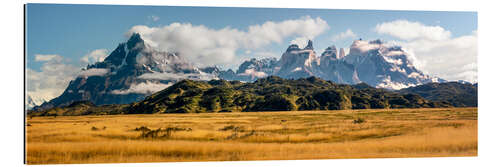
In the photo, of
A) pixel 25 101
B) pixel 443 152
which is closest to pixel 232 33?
pixel 25 101

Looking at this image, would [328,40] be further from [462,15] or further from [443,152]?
[443,152]

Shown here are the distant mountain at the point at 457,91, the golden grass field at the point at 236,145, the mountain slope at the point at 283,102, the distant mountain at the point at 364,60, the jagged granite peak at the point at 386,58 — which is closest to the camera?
the golden grass field at the point at 236,145

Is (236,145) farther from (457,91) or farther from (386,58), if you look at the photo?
(457,91)

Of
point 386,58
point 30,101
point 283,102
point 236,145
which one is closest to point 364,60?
point 386,58

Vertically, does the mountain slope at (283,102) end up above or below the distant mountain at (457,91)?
below

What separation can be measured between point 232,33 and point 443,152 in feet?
73.8

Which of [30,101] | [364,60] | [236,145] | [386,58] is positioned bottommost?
[236,145]

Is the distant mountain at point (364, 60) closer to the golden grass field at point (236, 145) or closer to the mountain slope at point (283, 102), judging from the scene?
the mountain slope at point (283, 102)

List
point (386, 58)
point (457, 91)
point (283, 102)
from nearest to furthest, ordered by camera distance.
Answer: point (386, 58) → point (457, 91) → point (283, 102)

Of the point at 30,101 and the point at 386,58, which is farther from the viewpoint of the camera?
the point at 386,58

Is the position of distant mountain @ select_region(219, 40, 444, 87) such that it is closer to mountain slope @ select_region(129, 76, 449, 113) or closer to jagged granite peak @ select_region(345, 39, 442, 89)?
jagged granite peak @ select_region(345, 39, 442, 89)

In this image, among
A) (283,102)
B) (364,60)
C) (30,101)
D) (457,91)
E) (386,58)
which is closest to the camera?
(30,101)

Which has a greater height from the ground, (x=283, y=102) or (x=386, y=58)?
(x=386, y=58)

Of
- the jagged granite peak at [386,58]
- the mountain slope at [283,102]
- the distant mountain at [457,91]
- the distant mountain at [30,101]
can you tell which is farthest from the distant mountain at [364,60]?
the distant mountain at [30,101]
